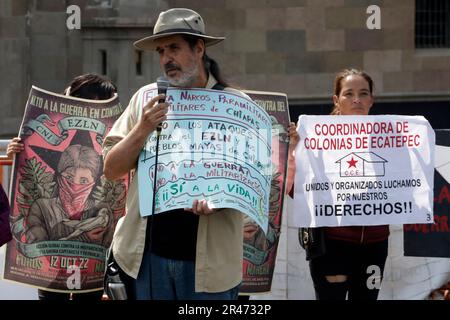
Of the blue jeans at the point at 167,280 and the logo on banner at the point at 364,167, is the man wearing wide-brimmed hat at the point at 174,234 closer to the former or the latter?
the blue jeans at the point at 167,280

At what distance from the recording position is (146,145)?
6637 mm

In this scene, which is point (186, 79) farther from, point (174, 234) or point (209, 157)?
point (174, 234)

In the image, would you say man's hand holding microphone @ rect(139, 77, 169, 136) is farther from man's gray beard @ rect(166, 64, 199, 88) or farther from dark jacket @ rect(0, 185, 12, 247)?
dark jacket @ rect(0, 185, 12, 247)

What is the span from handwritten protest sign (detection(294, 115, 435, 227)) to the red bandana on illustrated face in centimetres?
136

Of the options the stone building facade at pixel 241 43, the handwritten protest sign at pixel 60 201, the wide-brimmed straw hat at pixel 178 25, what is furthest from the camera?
the stone building facade at pixel 241 43

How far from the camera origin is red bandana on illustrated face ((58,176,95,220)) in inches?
324

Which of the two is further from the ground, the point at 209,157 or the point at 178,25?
the point at 178,25

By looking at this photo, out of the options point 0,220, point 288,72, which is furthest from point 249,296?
point 288,72

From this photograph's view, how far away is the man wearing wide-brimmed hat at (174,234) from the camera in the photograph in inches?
254

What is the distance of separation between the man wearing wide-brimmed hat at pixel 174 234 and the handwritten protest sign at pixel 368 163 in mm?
1683

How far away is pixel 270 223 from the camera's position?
27.5 feet

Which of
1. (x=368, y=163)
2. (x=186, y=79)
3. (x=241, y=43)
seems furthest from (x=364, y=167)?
(x=241, y=43)

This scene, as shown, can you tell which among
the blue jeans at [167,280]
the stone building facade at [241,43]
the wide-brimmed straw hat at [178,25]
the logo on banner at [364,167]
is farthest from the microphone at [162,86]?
the stone building facade at [241,43]

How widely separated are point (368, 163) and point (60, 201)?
6.52ft
